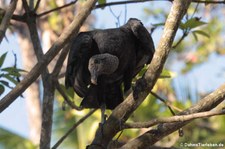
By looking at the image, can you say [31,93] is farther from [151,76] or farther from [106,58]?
[151,76]

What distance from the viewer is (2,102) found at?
3.18 m

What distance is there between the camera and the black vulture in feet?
12.8

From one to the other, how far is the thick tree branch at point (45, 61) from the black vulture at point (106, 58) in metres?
0.25

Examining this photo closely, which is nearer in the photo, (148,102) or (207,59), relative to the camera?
(148,102)

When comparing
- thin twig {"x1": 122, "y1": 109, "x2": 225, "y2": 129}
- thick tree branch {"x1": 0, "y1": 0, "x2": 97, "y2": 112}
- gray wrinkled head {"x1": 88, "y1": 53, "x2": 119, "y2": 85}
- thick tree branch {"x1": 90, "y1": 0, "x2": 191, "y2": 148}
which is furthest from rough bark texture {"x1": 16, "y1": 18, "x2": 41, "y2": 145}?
thin twig {"x1": 122, "y1": 109, "x2": 225, "y2": 129}

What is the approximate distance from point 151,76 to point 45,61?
790 mm

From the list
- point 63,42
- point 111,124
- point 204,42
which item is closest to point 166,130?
point 111,124

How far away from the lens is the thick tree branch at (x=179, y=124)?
3.09 metres

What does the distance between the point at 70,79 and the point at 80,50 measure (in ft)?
0.82

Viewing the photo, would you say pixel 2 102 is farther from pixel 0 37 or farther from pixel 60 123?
pixel 60 123


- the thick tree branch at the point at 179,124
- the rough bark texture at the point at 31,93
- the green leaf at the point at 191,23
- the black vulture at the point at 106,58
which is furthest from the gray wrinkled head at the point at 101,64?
the rough bark texture at the point at 31,93

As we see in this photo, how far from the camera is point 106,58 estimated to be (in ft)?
12.6

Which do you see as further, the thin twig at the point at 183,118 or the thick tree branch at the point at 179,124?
the thick tree branch at the point at 179,124

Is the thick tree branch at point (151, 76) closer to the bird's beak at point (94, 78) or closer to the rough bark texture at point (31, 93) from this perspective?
the bird's beak at point (94, 78)
